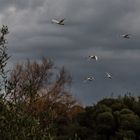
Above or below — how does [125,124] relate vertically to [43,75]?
below

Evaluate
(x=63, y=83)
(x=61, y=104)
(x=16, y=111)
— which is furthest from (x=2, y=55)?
(x=63, y=83)

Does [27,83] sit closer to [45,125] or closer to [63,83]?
[45,125]

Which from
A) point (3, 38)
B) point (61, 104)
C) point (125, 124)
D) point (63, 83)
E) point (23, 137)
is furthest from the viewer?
point (63, 83)

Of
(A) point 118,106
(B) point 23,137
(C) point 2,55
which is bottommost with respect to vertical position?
(B) point 23,137

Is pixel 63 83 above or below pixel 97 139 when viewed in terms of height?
above

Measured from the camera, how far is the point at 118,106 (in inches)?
2133

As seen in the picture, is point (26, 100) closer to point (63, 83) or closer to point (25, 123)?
point (25, 123)

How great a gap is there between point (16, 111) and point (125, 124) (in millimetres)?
34586

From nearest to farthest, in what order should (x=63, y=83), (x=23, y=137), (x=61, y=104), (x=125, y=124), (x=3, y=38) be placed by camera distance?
(x=23, y=137) < (x=3, y=38) < (x=125, y=124) < (x=61, y=104) < (x=63, y=83)

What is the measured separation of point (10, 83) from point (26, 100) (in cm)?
73

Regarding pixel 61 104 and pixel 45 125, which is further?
pixel 61 104

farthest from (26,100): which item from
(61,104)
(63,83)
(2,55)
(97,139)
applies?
(63,83)

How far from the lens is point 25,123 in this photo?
17344mm

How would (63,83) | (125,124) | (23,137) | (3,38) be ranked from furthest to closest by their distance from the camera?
1. (63,83)
2. (125,124)
3. (3,38)
4. (23,137)
